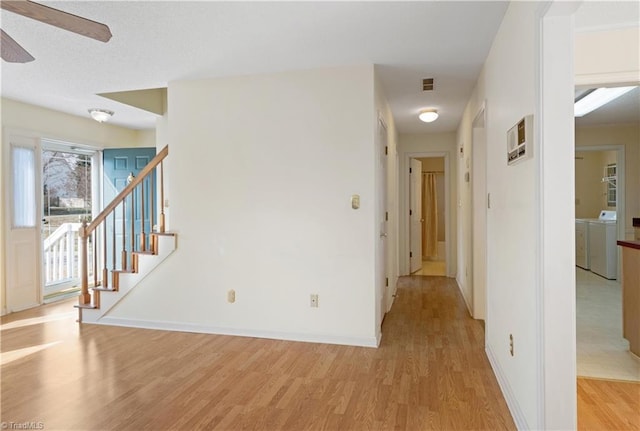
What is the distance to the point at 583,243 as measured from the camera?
7102 mm

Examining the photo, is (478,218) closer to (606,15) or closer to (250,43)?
(606,15)

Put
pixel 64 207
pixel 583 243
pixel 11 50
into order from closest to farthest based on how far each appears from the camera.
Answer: pixel 11 50 → pixel 64 207 → pixel 583 243

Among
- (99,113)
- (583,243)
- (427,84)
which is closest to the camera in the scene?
(427,84)

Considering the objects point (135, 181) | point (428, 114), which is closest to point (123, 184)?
point (135, 181)

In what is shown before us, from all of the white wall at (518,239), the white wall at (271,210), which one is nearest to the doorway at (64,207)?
the white wall at (271,210)

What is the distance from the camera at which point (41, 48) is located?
3137 millimetres

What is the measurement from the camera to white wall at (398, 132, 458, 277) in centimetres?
665

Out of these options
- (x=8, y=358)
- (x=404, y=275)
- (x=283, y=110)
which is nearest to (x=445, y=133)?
(x=404, y=275)

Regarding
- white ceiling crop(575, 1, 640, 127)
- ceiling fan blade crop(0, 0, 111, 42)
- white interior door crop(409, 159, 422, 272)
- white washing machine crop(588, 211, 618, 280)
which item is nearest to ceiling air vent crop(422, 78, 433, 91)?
white ceiling crop(575, 1, 640, 127)

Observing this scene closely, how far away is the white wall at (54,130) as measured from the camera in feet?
14.8

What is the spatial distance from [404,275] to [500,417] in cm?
460

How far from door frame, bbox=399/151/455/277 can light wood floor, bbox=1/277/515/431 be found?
2.81m

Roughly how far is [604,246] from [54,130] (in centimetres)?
812

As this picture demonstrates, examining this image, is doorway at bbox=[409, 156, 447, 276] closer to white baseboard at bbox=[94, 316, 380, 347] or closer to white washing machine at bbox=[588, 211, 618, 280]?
white washing machine at bbox=[588, 211, 618, 280]
